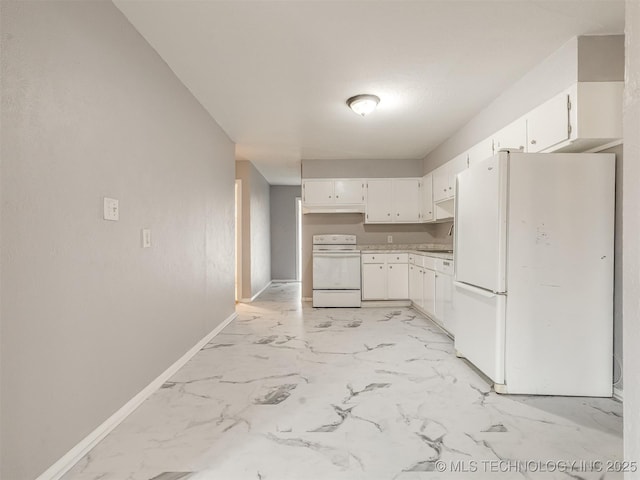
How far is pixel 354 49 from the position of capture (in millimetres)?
2398

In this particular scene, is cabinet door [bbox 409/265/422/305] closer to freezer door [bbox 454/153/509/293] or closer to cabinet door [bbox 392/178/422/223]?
cabinet door [bbox 392/178/422/223]

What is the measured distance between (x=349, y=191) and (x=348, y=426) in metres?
4.04

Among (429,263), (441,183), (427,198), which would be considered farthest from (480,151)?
(427,198)

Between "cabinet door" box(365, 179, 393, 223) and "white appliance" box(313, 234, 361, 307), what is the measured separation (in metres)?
0.67

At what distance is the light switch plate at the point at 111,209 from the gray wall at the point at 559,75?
9.47ft

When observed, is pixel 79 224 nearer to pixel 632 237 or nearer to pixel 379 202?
pixel 632 237

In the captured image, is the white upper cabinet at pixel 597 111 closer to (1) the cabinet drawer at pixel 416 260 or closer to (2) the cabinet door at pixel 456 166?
(2) the cabinet door at pixel 456 166

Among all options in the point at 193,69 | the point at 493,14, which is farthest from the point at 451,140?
the point at 193,69

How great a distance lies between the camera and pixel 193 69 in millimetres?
2670

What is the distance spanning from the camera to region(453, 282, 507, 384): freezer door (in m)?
2.30

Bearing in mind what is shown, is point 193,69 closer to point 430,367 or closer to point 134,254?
point 134,254

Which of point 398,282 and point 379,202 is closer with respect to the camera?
point 398,282

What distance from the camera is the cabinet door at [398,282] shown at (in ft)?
17.2

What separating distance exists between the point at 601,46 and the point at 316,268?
390 centimetres
